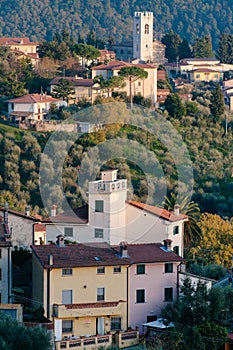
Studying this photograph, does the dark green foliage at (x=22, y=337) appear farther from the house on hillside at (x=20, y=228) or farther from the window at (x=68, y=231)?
the window at (x=68, y=231)

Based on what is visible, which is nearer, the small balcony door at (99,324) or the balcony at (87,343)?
the balcony at (87,343)

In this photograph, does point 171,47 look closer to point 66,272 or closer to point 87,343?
point 66,272

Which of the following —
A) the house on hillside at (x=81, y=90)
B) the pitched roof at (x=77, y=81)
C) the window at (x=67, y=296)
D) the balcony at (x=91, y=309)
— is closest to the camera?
the balcony at (x=91, y=309)

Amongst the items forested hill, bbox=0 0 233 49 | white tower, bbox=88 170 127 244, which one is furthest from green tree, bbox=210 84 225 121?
forested hill, bbox=0 0 233 49

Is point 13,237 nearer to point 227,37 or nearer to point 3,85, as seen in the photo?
point 3,85

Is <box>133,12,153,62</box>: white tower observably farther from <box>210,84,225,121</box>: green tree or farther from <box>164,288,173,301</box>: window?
<box>164,288,173,301</box>: window

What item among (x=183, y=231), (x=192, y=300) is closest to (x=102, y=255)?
(x=192, y=300)

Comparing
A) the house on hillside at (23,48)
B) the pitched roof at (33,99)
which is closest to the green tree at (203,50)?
the house on hillside at (23,48)
